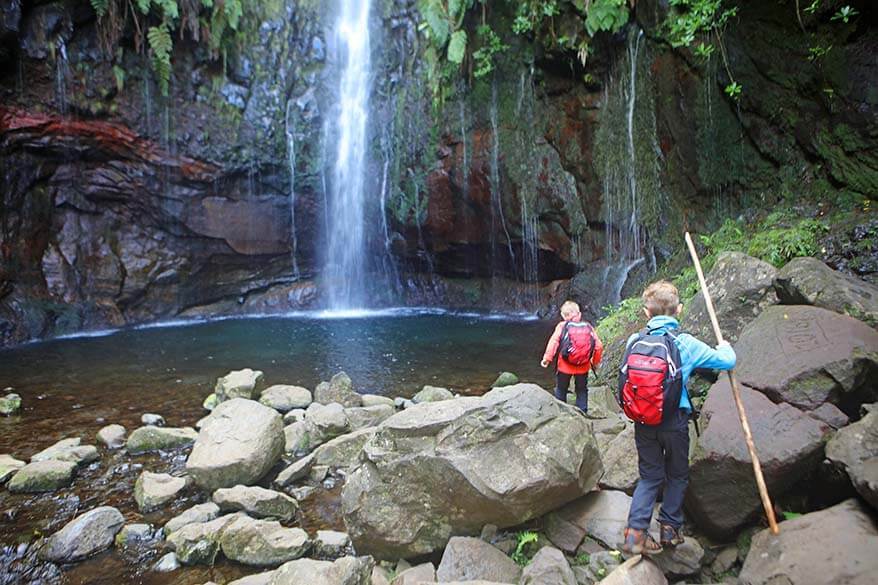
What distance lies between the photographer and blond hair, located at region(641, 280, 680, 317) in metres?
3.42

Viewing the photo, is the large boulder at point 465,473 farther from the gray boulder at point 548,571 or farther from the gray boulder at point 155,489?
the gray boulder at point 155,489

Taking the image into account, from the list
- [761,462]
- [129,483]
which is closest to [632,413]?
[761,462]

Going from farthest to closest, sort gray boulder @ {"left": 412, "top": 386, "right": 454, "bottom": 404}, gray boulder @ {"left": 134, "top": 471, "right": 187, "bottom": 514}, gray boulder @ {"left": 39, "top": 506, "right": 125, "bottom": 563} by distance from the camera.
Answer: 1. gray boulder @ {"left": 412, "top": 386, "right": 454, "bottom": 404}
2. gray boulder @ {"left": 134, "top": 471, "right": 187, "bottom": 514}
3. gray boulder @ {"left": 39, "top": 506, "right": 125, "bottom": 563}

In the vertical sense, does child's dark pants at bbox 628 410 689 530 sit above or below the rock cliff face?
below

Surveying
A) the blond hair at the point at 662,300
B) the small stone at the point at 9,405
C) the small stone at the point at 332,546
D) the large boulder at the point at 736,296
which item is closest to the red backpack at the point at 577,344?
the large boulder at the point at 736,296

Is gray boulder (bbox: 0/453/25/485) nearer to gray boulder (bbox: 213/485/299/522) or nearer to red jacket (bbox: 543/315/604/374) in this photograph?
gray boulder (bbox: 213/485/299/522)

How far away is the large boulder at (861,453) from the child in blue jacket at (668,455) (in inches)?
28.1

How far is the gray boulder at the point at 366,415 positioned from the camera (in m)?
7.37

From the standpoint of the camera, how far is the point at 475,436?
13.0ft

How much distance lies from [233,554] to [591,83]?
548 inches

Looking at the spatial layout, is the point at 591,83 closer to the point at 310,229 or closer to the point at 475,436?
the point at 310,229

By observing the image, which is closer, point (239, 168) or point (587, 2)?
point (587, 2)

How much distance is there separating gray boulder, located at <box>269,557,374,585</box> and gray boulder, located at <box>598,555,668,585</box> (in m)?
1.63

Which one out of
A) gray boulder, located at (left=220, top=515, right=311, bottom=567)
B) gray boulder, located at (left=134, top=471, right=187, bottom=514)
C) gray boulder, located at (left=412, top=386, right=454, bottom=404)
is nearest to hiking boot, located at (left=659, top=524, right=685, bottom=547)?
gray boulder, located at (left=220, top=515, right=311, bottom=567)
